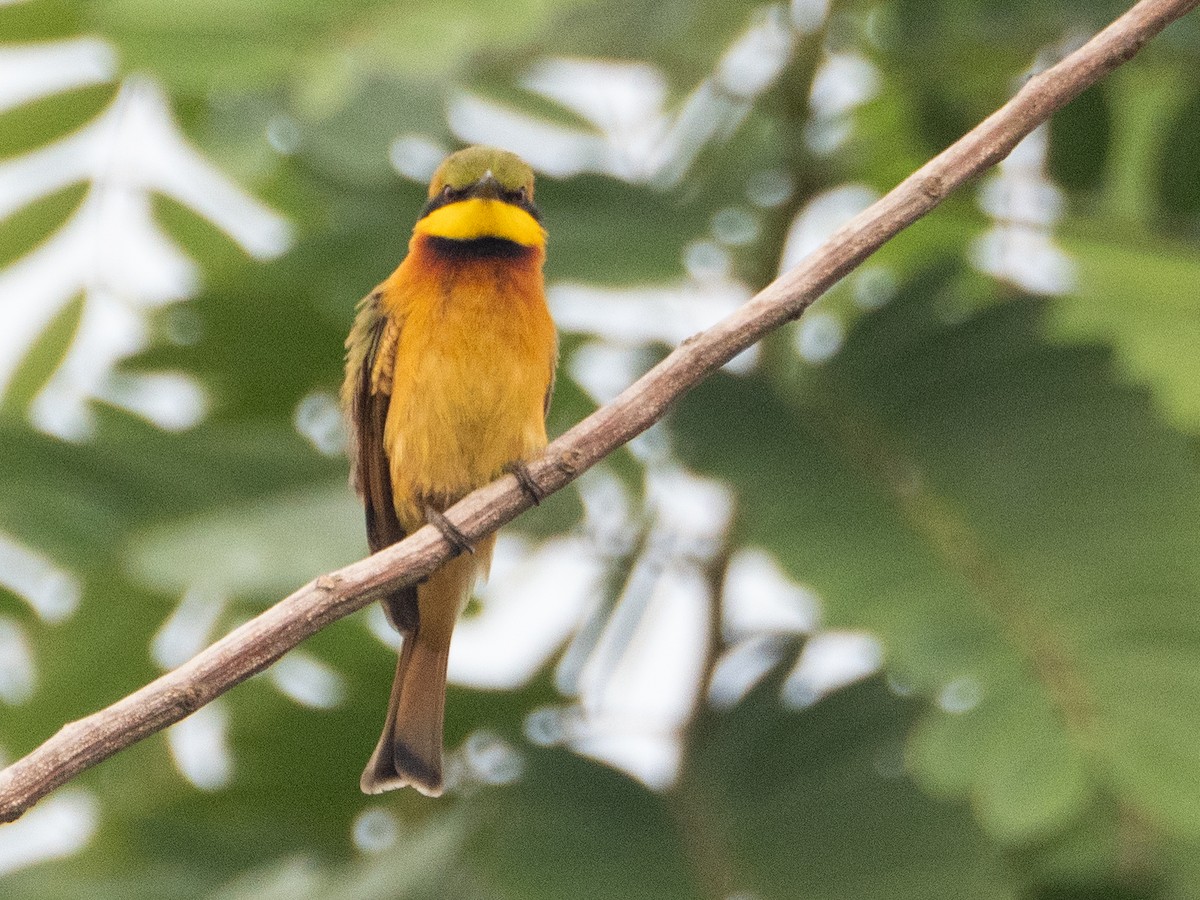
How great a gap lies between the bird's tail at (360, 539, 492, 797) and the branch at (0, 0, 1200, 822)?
69 cm

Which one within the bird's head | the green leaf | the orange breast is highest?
the bird's head

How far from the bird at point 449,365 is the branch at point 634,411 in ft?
2.44

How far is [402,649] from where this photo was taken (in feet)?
10.8

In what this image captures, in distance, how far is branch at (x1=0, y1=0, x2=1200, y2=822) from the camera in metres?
2.11

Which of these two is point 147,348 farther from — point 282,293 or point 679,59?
point 679,59

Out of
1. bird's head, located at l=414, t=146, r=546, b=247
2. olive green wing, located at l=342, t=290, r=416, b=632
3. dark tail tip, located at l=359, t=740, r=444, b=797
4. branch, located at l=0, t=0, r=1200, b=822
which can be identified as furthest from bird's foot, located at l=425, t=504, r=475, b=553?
bird's head, located at l=414, t=146, r=546, b=247

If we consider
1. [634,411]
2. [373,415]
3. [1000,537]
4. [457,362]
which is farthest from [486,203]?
[1000,537]

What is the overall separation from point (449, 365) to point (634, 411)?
0.95 m

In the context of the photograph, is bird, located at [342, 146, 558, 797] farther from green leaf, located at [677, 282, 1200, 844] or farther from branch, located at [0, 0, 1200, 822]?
branch, located at [0, 0, 1200, 822]

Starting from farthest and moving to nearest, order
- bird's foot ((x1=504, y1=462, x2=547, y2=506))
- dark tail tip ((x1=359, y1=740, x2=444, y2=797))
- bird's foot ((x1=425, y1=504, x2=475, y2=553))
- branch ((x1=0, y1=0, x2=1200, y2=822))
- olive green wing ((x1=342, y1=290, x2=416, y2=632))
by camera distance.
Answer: olive green wing ((x1=342, y1=290, x2=416, y2=632)) < dark tail tip ((x1=359, y1=740, x2=444, y2=797)) < bird's foot ((x1=504, y1=462, x2=547, y2=506)) < bird's foot ((x1=425, y1=504, x2=475, y2=553)) < branch ((x1=0, y1=0, x2=1200, y2=822))

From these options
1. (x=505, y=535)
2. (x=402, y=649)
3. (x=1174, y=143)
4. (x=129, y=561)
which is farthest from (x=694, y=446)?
(x=1174, y=143)

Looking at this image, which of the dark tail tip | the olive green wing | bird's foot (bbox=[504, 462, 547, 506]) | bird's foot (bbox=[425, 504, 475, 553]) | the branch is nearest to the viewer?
Result: the branch

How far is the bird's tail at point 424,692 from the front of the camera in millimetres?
2990

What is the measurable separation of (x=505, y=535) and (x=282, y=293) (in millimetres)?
633
